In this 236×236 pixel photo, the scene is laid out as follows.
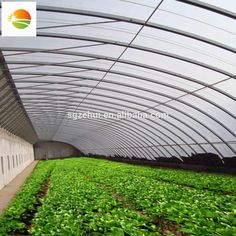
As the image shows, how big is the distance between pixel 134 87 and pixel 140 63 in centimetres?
368

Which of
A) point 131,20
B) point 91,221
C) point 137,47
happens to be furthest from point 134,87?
point 91,221

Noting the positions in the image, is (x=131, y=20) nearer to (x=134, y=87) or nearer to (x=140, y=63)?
(x=140, y=63)

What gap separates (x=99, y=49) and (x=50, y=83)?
5.54 meters

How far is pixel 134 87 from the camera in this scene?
18.3 meters

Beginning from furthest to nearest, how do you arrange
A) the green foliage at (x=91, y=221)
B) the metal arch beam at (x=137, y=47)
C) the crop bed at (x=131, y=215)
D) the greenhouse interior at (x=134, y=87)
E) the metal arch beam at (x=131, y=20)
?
the metal arch beam at (x=137, y=47)
the metal arch beam at (x=131, y=20)
the greenhouse interior at (x=134, y=87)
the green foliage at (x=91, y=221)
the crop bed at (x=131, y=215)

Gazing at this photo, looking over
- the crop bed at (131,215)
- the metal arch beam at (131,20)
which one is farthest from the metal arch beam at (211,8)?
the crop bed at (131,215)

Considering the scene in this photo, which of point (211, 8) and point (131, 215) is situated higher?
point (211, 8)

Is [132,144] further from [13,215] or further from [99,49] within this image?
[13,215]

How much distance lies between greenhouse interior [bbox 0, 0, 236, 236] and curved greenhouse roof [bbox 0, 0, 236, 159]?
0.14ft

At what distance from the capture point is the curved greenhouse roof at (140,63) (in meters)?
10.3

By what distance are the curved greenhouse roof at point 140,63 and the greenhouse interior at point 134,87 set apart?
0.04 meters

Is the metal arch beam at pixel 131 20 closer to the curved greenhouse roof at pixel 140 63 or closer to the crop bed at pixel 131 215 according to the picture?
the curved greenhouse roof at pixel 140 63

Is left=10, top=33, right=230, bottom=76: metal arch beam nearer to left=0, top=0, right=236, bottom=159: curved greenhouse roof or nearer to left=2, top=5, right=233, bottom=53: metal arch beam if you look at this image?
left=0, top=0, right=236, bottom=159: curved greenhouse roof

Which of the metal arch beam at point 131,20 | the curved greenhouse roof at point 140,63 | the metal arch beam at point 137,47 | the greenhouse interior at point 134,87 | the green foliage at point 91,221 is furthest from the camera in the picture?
the metal arch beam at point 137,47
